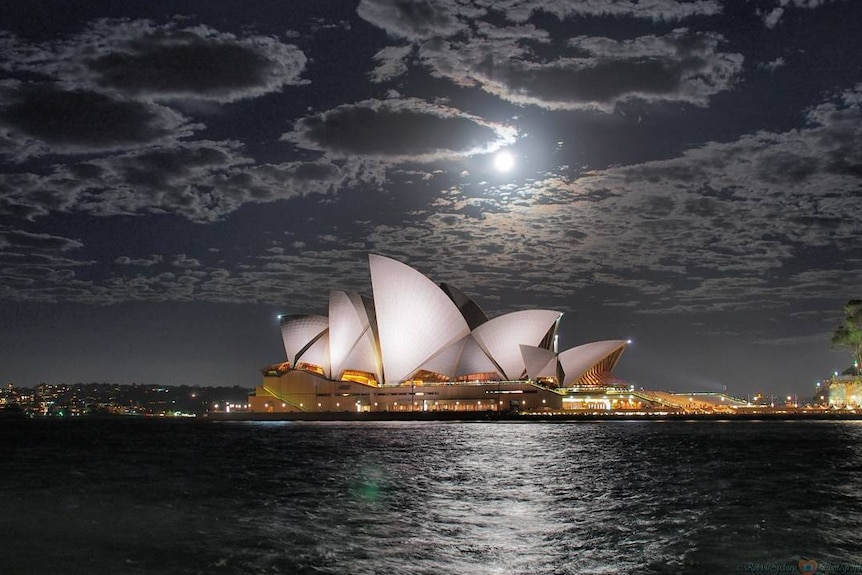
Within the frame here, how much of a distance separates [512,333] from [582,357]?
41.8ft

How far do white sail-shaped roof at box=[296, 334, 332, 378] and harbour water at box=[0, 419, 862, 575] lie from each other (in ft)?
235

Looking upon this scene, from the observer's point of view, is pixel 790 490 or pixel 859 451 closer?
pixel 790 490

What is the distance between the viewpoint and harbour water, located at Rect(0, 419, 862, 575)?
52.3ft

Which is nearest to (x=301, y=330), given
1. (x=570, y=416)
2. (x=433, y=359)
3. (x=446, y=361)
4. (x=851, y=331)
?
(x=433, y=359)

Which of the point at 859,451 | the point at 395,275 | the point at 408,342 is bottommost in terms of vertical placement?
the point at 859,451

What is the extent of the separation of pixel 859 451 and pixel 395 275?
2226 inches

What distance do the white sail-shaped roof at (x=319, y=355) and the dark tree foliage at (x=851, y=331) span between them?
7342cm

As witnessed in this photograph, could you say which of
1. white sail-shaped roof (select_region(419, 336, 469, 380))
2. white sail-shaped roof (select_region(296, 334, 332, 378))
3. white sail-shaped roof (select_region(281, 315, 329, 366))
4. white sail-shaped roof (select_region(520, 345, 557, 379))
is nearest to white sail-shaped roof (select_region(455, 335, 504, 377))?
white sail-shaped roof (select_region(419, 336, 469, 380))

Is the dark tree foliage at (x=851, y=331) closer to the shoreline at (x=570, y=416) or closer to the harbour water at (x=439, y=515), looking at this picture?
the shoreline at (x=570, y=416)

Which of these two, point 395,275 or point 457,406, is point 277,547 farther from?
point 457,406

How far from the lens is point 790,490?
27.5m

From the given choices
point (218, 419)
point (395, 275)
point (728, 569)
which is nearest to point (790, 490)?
point (728, 569)

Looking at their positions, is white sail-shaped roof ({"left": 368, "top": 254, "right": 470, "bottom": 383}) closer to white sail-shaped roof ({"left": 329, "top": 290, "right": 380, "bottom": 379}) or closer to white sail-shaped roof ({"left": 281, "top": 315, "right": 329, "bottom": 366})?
white sail-shaped roof ({"left": 329, "top": 290, "right": 380, "bottom": 379})

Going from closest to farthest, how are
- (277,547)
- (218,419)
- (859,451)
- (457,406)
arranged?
(277,547)
(859,451)
(457,406)
(218,419)
